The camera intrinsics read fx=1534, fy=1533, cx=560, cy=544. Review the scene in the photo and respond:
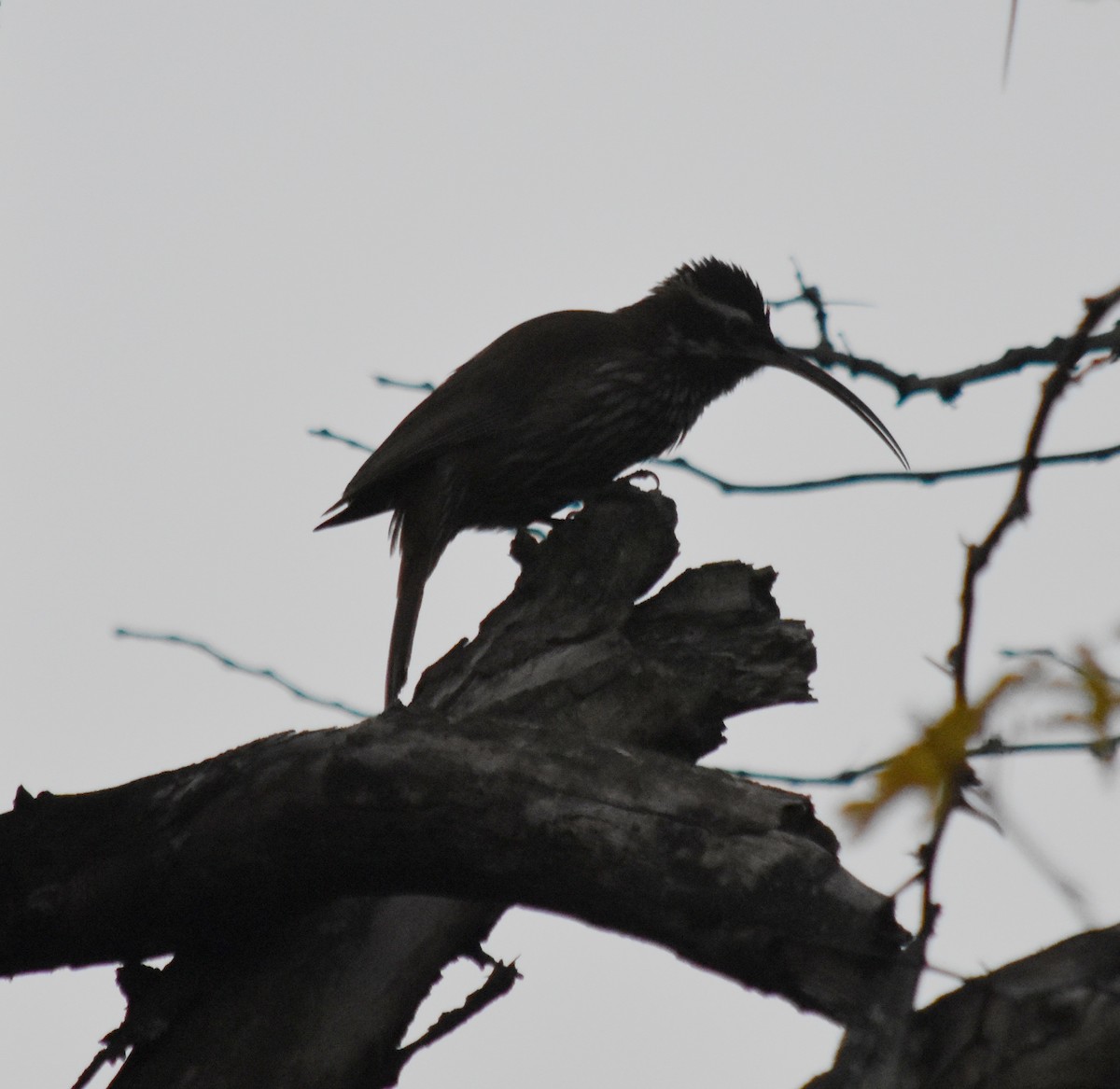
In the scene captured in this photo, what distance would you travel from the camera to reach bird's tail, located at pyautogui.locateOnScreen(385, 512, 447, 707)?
18.4ft

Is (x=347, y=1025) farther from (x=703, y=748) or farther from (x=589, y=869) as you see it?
(x=703, y=748)

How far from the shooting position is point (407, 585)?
19.2ft

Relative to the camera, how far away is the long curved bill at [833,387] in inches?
251

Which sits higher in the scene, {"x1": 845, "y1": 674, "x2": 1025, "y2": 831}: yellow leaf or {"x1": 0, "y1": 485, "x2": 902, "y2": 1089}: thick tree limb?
{"x1": 0, "y1": 485, "x2": 902, "y2": 1089}: thick tree limb

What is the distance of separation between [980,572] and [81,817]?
7.18 ft

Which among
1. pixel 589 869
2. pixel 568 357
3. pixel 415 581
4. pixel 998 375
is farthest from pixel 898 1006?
pixel 568 357

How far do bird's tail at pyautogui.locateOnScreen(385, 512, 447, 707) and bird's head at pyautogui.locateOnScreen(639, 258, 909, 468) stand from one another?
1461 mm

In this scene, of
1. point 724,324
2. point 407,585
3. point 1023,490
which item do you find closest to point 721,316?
point 724,324

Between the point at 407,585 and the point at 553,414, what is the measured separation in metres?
0.92

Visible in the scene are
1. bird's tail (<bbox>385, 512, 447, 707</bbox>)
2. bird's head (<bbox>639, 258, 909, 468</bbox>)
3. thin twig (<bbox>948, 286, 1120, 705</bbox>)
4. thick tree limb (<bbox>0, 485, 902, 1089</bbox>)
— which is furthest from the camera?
bird's head (<bbox>639, 258, 909, 468</bbox>)

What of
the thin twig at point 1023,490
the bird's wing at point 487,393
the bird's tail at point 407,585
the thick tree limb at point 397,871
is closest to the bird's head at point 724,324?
Result: the bird's wing at point 487,393

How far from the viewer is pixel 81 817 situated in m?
3.04

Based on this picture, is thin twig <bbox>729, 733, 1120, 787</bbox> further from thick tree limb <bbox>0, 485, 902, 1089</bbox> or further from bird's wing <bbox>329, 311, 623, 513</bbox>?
bird's wing <bbox>329, 311, 623, 513</bbox>

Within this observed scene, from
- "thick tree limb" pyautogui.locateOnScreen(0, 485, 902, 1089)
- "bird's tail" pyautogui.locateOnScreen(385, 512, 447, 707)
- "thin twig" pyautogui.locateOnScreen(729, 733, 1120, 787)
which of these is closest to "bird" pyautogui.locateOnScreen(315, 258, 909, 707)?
"bird's tail" pyautogui.locateOnScreen(385, 512, 447, 707)
